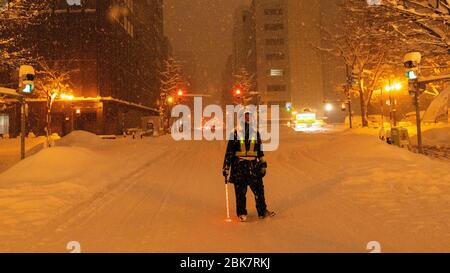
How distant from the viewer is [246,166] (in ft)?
23.2

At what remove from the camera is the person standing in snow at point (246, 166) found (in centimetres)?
705

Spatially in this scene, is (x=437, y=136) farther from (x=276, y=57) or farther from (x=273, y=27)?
(x=273, y=27)

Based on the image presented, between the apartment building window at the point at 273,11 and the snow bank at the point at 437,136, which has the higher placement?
the apartment building window at the point at 273,11

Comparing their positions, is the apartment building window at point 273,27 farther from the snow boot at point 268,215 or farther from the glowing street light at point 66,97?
the snow boot at point 268,215

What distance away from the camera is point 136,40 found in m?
64.6

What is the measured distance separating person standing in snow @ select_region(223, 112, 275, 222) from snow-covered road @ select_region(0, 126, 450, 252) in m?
0.39

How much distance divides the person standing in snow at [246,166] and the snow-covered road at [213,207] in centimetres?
39

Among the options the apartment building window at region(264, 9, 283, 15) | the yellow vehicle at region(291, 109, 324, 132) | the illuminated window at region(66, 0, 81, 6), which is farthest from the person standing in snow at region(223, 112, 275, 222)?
the apartment building window at region(264, 9, 283, 15)

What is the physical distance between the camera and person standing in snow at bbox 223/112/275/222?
23.1 ft

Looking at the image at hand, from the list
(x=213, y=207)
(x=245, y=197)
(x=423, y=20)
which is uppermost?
(x=423, y=20)

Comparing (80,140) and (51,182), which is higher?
(80,140)

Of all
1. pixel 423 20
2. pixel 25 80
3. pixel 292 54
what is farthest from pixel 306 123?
pixel 292 54

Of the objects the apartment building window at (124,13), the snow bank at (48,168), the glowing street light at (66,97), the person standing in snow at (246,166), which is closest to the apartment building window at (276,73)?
the apartment building window at (124,13)

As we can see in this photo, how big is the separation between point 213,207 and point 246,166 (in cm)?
160
